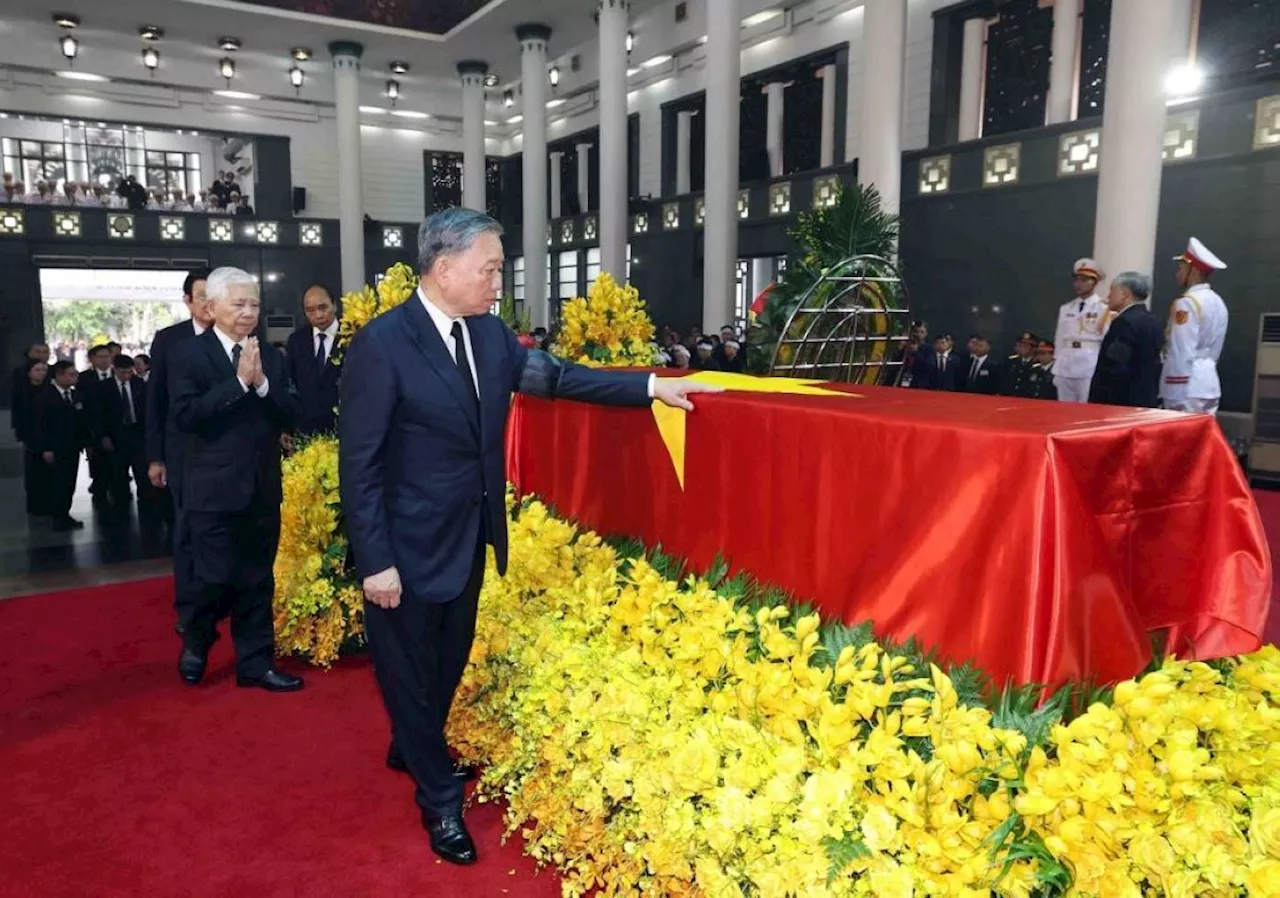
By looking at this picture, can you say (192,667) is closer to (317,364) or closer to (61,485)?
(317,364)

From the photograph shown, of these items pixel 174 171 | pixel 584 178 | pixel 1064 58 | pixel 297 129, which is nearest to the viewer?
pixel 1064 58

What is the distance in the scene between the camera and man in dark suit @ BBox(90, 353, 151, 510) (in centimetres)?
685

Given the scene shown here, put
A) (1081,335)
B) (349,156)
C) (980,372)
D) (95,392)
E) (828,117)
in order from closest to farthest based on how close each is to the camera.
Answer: (1081,335), (95,392), (980,372), (828,117), (349,156)

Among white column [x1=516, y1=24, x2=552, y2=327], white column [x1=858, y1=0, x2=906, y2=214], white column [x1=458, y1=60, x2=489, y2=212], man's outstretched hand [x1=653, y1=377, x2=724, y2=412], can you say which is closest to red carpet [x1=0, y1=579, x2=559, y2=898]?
man's outstretched hand [x1=653, y1=377, x2=724, y2=412]

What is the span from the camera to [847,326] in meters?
2.93

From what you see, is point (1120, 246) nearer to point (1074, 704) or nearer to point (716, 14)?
point (716, 14)

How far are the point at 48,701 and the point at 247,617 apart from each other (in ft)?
2.30

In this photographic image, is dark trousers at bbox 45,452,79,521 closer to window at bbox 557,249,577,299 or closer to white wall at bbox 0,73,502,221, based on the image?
window at bbox 557,249,577,299

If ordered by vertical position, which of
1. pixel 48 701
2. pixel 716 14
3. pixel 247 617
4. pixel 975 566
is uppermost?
pixel 716 14

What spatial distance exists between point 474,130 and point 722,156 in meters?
7.74

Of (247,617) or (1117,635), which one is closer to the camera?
(1117,635)

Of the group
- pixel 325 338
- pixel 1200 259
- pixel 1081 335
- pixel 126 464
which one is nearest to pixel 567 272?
pixel 126 464

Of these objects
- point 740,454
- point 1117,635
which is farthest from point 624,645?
point 1117,635

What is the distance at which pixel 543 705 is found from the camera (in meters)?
2.16
